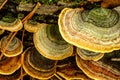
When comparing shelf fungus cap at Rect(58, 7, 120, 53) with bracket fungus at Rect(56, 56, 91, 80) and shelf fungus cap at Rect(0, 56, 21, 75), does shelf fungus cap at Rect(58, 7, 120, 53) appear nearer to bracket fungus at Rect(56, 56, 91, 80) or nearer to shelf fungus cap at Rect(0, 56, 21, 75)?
bracket fungus at Rect(56, 56, 91, 80)

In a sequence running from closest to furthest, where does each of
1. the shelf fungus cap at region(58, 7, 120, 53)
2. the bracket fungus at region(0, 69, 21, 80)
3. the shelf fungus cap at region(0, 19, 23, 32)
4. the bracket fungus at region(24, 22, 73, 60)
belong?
1. the shelf fungus cap at region(58, 7, 120, 53)
2. the shelf fungus cap at region(0, 19, 23, 32)
3. the bracket fungus at region(24, 22, 73, 60)
4. the bracket fungus at region(0, 69, 21, 80)

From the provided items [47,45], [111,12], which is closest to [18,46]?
[47,45]

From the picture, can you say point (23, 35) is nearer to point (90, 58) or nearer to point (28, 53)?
point (28, 53)

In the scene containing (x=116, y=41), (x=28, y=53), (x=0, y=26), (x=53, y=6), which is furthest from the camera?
(x=28, y=53)

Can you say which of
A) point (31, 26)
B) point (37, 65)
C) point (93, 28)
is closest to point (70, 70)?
point (37, 65)

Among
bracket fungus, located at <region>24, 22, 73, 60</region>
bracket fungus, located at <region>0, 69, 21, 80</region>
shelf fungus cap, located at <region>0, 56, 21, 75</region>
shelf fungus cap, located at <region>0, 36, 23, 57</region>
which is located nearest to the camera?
bracket fungus, located at <region>24, 22, 73, 60</region>

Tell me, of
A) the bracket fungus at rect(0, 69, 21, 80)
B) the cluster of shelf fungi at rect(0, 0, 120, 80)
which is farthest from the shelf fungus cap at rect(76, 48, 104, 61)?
the bracket fungus at rect(0, 69, 21, 80)

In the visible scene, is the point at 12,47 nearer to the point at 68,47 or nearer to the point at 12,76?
the point at 12,76

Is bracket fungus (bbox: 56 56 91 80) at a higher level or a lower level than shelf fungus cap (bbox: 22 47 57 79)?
lower
